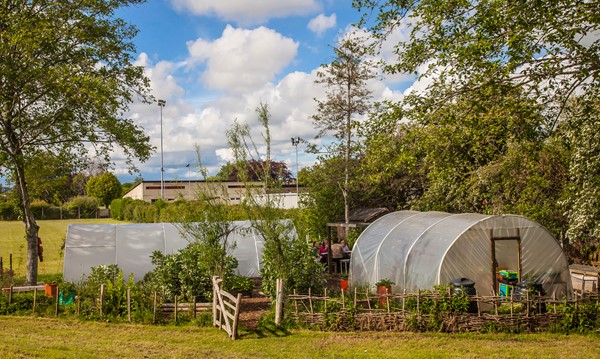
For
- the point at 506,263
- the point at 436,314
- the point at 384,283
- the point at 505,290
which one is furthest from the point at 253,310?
the point at 506,263

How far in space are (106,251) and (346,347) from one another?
1106 centimetres

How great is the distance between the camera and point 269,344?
37.4 feet

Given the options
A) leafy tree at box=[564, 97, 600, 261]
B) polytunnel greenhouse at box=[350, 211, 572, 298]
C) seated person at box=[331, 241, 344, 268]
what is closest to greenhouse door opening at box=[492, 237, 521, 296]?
polytunnel greenhouse at box=[350, 211, 572, 298]

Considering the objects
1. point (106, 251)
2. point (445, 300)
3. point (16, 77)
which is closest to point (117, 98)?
point (16, 77)

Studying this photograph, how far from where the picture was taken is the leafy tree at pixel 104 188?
73.4 metres

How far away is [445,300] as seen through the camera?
40.5 feet

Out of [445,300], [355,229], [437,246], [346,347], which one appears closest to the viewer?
[346,347]

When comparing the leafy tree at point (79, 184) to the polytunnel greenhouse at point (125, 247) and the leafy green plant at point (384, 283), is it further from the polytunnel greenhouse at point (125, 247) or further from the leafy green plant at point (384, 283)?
the leafy green plant at point (384, 283)

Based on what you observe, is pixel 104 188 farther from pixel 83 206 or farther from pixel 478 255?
pixel 478 255

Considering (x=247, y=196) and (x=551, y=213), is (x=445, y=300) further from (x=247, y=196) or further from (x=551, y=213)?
(x=551, y=213)

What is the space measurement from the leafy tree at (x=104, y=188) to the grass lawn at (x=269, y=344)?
63566 mm

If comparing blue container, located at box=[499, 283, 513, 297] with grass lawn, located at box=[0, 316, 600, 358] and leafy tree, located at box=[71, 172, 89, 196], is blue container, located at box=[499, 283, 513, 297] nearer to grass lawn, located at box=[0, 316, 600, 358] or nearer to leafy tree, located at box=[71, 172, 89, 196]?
grass lawn, located at box=[0, 316, 600, 358]

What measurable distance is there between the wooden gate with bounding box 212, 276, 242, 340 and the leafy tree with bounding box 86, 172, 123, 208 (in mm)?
64022

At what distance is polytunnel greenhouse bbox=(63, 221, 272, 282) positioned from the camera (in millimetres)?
18552
